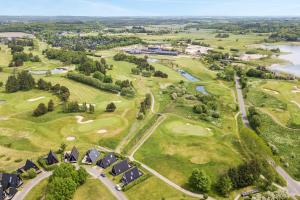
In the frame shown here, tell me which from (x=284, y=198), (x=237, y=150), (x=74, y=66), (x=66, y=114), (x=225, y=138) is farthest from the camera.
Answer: (x=74, y=66)

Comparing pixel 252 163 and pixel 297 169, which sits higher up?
pixel 252 163

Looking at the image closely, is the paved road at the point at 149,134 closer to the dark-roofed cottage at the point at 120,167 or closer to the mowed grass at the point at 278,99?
the dark-roofed cottage at the point at 120,167

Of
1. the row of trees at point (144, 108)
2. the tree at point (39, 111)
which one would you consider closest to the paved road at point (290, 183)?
the row of trees at point (144, 108)

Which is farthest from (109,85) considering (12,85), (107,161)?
(107,161)

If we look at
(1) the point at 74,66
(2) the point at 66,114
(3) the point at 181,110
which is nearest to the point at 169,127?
(3) the point at 181,110

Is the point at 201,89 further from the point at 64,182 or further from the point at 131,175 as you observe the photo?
the point at 64,182

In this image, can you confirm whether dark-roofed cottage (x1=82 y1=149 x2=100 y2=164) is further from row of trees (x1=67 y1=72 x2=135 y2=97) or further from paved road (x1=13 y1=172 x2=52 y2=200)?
row of trees (x1=67 y1=72 x2=135 y2=97)

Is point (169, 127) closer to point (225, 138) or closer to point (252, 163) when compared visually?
point (225, 138)
